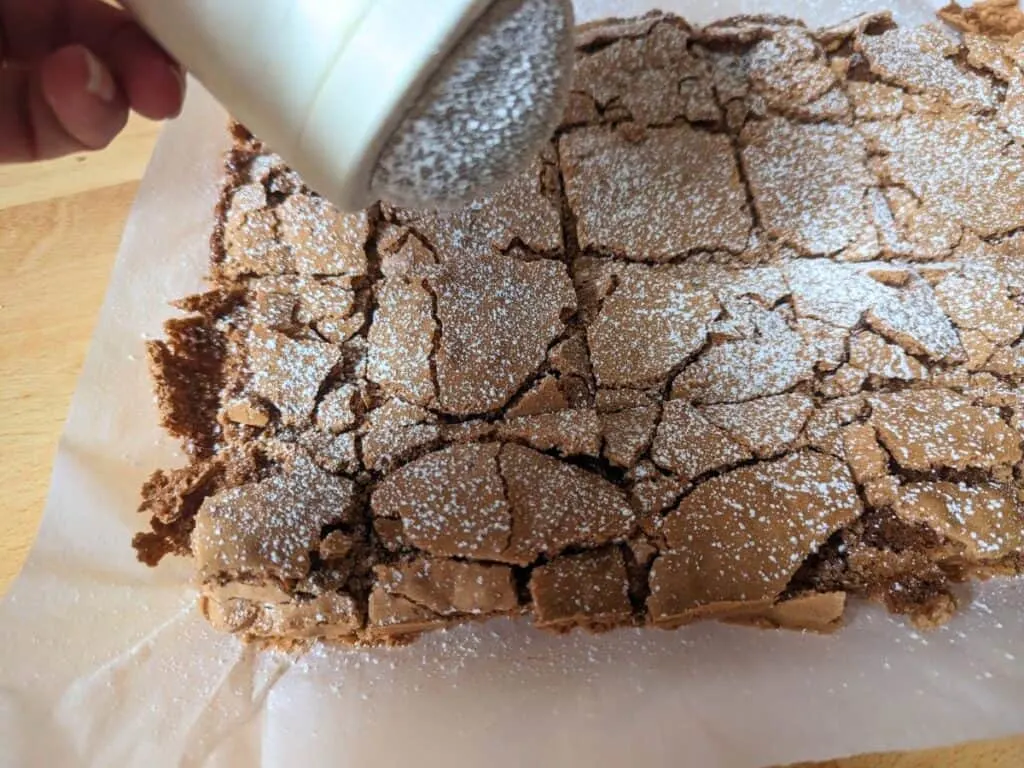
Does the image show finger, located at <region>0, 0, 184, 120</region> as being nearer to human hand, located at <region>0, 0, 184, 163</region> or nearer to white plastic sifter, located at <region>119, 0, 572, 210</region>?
human hand, located at <region>0, 0, 184, 163</region>

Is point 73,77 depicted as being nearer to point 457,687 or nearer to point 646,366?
point 646,366

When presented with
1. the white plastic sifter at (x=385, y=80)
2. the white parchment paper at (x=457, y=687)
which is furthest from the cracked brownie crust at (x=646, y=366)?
the white plastic sifter at (x=385, y=80)

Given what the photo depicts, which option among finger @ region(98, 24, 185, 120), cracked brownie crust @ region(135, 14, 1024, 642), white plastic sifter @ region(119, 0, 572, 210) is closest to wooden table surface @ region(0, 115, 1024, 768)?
cracked brownie crust @ region(135, 14, 1024, 642)

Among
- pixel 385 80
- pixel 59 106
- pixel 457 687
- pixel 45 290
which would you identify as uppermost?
pixel 385 80

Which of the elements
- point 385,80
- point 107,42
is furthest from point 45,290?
point 385,80

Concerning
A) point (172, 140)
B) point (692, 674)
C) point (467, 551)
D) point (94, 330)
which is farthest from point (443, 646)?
point (172, 140)

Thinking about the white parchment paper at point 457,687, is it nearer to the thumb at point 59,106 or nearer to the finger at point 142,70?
the thumb at point 59,106
